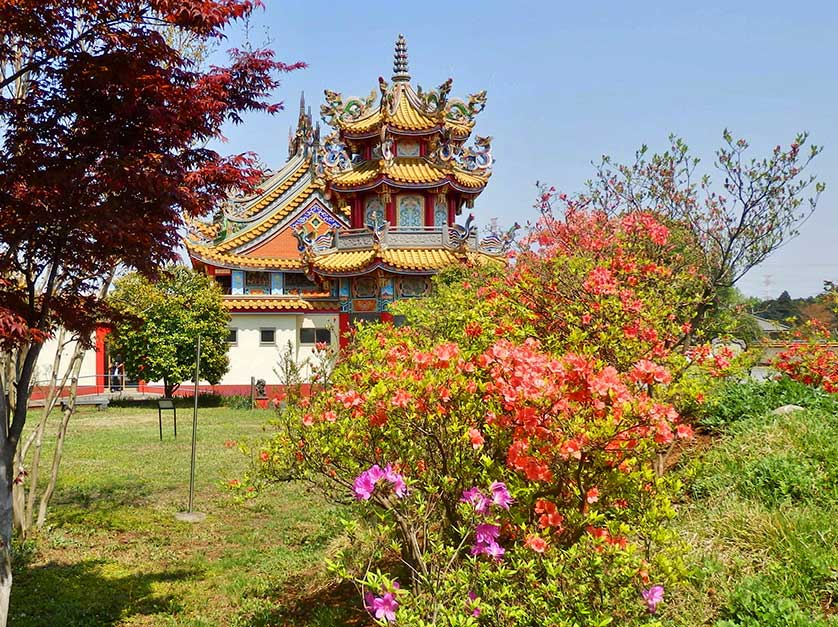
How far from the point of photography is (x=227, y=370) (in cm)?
2325

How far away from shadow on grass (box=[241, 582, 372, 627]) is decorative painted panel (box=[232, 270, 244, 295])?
19.0 meters

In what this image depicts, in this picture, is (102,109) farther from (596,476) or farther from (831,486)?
(831,486)

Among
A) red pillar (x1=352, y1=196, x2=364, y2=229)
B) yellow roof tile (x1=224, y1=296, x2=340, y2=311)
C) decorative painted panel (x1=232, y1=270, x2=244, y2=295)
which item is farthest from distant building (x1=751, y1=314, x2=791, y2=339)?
decorative painted panel (x1=232, y1=270, x2=244, y2=295)

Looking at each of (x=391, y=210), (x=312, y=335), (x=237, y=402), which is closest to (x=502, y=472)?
(x=391, y=210)

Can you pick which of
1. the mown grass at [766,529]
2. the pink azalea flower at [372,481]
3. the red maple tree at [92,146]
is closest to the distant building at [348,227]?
the mown grass at [766,529]

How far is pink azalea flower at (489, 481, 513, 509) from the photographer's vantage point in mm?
3582

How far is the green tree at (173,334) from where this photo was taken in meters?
21.8

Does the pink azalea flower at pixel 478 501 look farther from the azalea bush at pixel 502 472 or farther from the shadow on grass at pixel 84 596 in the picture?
the shadow on grass at pixel 84 596

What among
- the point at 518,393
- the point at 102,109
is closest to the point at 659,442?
the point at 518,393

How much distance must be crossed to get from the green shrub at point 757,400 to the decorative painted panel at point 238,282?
18.7 meters

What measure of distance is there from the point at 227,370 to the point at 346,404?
2013 cm

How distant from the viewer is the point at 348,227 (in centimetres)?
2481

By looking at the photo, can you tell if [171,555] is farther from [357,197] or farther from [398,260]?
[357,197]

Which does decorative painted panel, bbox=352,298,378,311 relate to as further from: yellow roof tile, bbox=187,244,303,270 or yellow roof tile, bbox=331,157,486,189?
yellow roof tile, bbox=331,157,486,189
